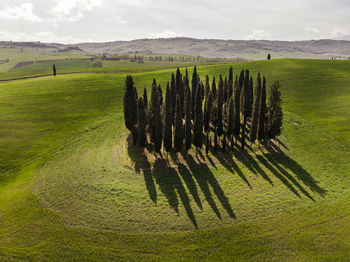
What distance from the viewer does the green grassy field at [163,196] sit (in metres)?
27.5

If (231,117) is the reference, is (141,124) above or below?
below

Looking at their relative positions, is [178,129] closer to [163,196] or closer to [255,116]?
[163,196]

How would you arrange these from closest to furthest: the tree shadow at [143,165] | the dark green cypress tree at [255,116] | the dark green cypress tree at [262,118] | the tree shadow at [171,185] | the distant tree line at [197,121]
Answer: the tree shadow at [171,185] < the tree shadow at [143,165] < the distant tree line at [197,121] < the dark green cypress tree at [262,118] < the dark green cypress tree at [255,116]

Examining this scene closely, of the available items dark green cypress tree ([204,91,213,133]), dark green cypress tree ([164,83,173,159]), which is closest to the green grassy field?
dark green cypress tree ([164,83,173,159])

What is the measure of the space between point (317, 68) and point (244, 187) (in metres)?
102

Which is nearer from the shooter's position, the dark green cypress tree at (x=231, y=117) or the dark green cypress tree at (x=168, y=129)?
the dark green cypress tree at (x=168, y=129)

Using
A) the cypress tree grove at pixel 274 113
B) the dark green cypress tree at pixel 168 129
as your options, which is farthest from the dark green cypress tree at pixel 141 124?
the cypress tree grove at pixel 274 113

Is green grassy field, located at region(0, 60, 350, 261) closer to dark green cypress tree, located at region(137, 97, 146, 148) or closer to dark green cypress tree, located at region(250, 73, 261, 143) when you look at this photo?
dark green cypress tree, located at region(137, 97, 146, 148)

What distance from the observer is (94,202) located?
34.9 m

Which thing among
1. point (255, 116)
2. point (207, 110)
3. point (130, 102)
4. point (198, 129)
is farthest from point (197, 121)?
point (130, 102)

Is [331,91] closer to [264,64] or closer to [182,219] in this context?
[264,64]

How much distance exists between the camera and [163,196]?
119ft

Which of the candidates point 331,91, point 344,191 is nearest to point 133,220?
point 344,191

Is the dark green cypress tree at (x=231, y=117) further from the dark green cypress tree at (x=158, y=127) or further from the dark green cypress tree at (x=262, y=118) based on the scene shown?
the dark green cypress tree at (x=158, y=127)
